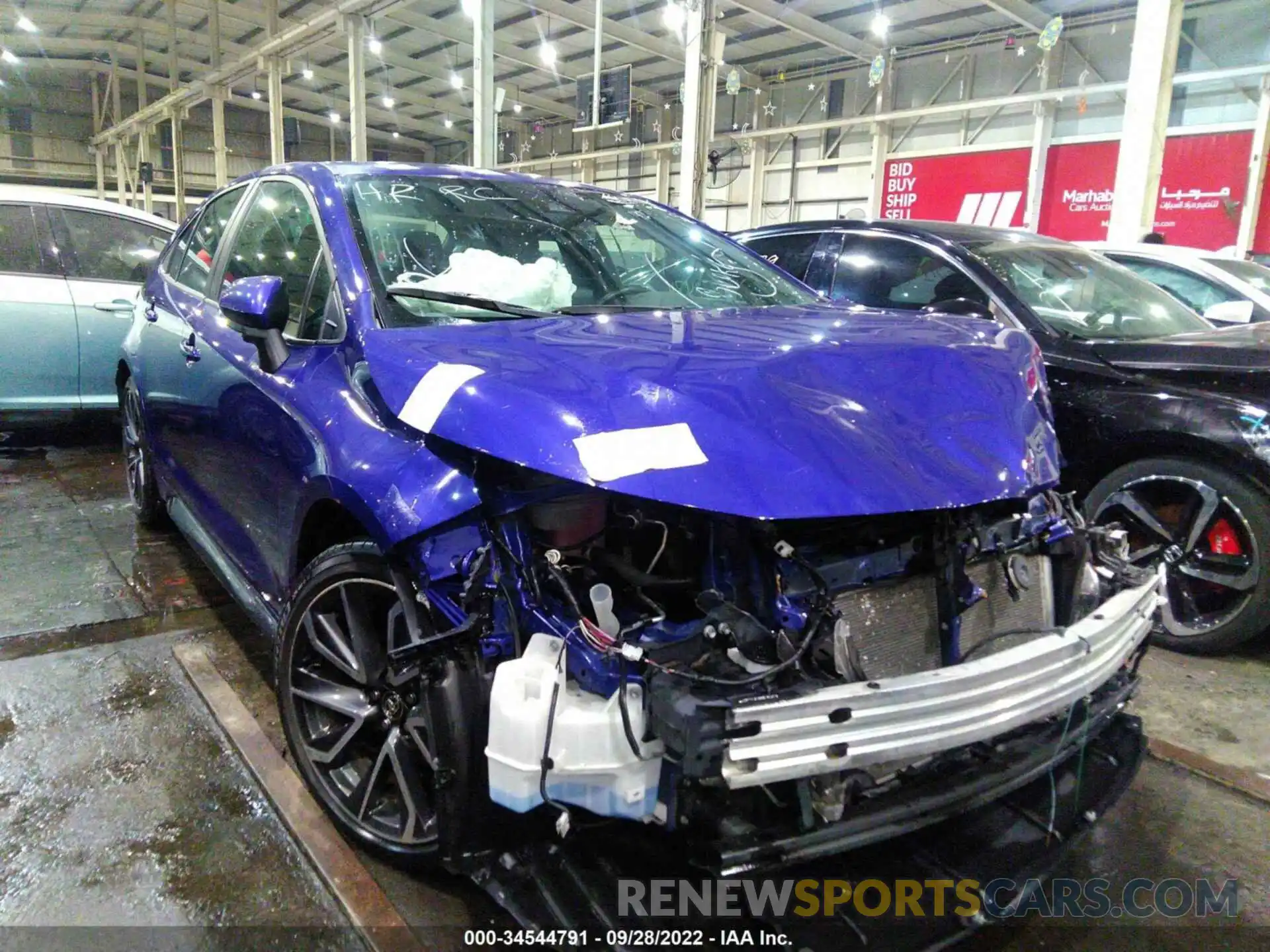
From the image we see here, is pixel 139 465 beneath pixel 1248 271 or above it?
beneath

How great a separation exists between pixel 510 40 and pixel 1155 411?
16.1 metres

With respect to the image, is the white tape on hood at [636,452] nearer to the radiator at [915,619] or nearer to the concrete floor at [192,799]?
the radiator at [915,619]

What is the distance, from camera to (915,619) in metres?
1.59

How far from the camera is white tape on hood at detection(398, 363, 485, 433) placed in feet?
5.11

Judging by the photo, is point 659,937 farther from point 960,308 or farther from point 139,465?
point 139,465

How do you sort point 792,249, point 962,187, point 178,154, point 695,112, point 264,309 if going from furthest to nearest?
1. point 178,154
2. point 962,187
3. point 695,112
4. point 792,249
5. point 264,309

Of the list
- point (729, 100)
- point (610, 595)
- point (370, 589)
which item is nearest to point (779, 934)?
point (610, 595)

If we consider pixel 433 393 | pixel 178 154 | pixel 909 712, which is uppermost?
pixel 178 154


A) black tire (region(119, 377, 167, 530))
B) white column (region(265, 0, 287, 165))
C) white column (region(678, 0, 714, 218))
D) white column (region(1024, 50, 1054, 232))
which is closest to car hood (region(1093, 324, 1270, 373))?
black tire (region(119, 377, 167, 530))

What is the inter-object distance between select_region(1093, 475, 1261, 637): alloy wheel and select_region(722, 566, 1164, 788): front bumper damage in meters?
1.70

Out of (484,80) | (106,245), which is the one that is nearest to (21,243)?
(106,245)

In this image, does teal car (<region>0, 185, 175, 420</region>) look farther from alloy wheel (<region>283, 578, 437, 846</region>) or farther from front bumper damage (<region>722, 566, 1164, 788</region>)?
front bumper damage (<region>722, 566, 1164, 788</region>)

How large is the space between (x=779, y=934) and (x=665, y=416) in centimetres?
86

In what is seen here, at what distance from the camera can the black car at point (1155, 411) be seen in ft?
9.42
